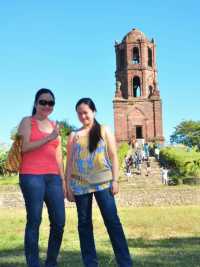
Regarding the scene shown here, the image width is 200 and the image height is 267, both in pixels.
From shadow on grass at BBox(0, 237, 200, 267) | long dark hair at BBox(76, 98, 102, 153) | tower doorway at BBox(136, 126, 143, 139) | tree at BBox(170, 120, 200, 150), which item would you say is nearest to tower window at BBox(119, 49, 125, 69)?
tower doorway at BBox(136, 126, 143, 139)

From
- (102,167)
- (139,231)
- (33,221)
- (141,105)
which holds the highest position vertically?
(141,105)

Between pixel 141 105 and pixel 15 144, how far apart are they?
43970 millimetres

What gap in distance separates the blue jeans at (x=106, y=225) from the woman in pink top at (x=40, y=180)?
0.21 meters

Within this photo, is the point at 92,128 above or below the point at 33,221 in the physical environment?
above

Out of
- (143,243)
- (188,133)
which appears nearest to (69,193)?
(143,243)

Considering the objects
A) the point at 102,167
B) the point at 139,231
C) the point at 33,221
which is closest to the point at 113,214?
the point at 102,167

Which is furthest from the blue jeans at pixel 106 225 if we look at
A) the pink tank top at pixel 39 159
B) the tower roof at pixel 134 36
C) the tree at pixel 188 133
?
the tree at pixel 188 133

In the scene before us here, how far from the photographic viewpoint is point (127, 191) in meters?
19.5

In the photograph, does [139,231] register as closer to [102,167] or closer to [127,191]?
[102,167]

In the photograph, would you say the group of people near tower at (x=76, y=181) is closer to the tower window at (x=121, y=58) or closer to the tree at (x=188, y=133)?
the tower window at (x=121, y=58)

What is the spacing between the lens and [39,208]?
195 inches

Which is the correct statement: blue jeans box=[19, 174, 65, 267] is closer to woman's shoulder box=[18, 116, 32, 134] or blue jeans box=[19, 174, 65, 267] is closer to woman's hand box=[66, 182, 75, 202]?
woman's hand box=[66, 182, 75, 202]

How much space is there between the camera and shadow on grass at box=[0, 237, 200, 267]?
5629 millimetres

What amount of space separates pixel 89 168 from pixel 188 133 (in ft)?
266
